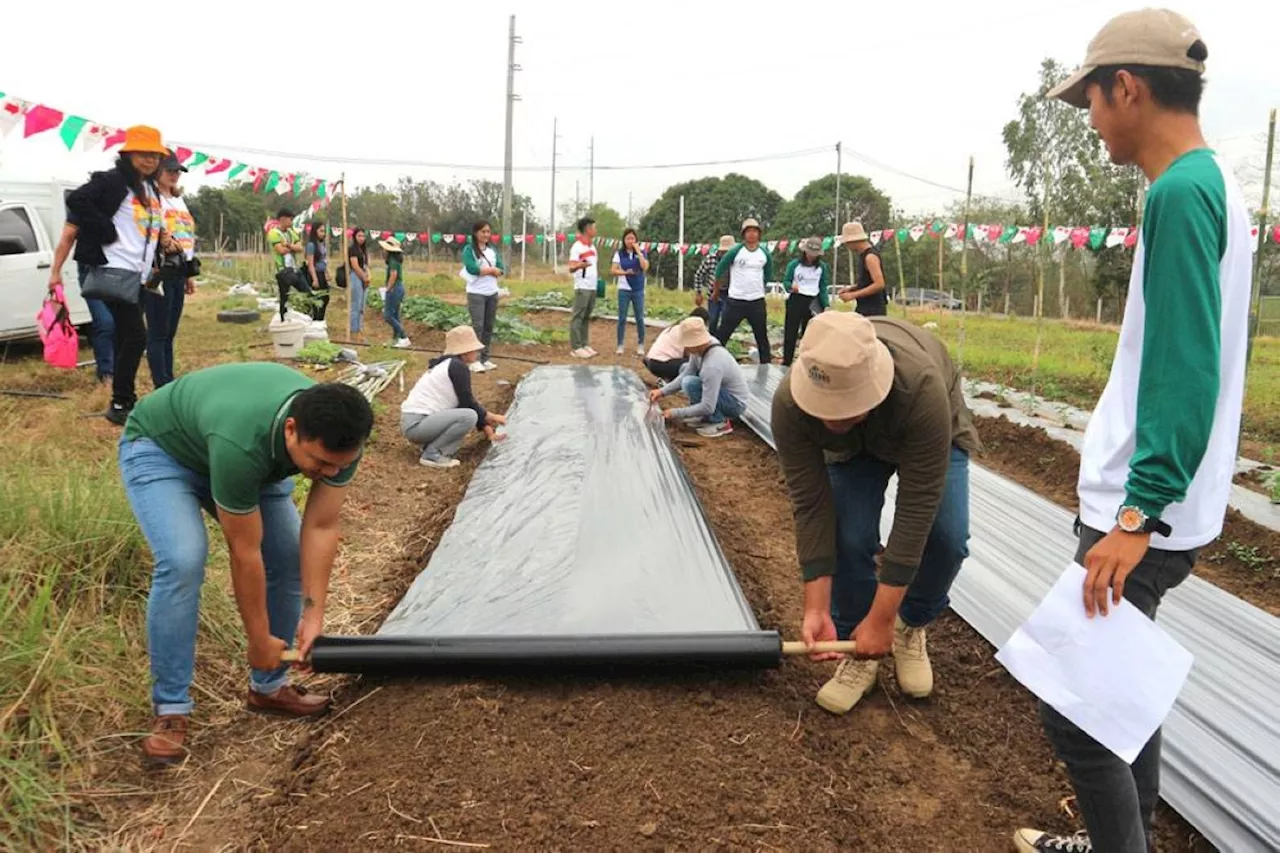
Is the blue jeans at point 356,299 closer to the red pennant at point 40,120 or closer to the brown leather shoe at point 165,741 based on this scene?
the red pennant at point 40,120

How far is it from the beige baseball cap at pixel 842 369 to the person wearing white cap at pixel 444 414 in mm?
3575

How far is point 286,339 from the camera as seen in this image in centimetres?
779

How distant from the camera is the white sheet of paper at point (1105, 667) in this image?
1438mm

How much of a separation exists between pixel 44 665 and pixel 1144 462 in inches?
102

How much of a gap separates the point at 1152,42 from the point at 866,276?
569cm

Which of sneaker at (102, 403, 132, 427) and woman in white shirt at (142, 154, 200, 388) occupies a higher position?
woman in white shirt at (142, 154, 200, 388)

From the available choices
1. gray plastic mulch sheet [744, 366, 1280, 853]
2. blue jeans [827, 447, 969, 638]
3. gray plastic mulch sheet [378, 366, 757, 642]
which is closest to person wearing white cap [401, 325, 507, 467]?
gray plastic mulch sheet [378, 366, 757, 642]

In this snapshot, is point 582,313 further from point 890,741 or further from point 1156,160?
point 1156,160

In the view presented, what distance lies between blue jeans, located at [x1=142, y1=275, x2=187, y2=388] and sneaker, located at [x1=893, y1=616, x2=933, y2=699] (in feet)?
14.5

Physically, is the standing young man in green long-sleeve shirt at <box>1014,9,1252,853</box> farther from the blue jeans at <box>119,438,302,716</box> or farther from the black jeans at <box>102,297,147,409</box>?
the black jeans at <box>102,297,147,409</box>

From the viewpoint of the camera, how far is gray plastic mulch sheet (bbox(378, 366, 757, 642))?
2629mm

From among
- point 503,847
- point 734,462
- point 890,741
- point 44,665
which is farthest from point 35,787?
point 734,462

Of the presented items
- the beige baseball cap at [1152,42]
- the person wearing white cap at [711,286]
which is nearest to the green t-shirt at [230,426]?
the beige baseball cap at [1152,42]

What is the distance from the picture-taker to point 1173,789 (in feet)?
6.48
